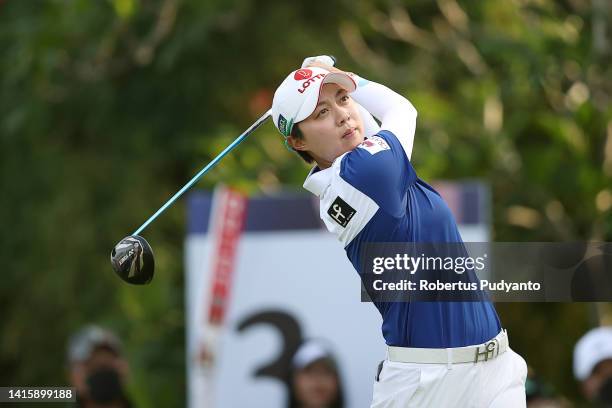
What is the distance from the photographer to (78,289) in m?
10.1

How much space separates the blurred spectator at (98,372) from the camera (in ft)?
21.0

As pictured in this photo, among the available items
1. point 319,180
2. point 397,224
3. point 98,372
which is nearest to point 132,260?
point 319,180

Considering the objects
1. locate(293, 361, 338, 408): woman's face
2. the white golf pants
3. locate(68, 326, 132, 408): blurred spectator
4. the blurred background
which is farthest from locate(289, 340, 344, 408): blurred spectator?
the white golf pants

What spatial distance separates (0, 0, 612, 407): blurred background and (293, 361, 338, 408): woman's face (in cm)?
128

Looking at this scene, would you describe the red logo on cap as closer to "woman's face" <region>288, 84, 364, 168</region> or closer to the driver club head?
"woman's face" <region>288, 84, 364, 168</region>

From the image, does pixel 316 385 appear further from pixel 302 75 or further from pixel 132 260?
pixel 302 75

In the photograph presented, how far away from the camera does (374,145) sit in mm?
→ 4059

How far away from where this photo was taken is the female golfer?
4.08m

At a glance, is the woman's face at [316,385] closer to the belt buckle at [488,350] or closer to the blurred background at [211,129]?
the blurred background at [211,129]

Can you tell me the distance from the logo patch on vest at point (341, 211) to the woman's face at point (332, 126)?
0.19 metres

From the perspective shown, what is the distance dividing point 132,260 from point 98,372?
8.06 feet

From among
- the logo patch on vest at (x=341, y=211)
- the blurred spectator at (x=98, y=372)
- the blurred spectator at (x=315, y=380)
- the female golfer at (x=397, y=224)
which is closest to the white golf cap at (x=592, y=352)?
the blurred spectator at (x=315, y=380)

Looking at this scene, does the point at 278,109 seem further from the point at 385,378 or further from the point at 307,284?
the point at 307,284

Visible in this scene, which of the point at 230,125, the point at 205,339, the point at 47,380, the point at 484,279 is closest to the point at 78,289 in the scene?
the point at 47,380
